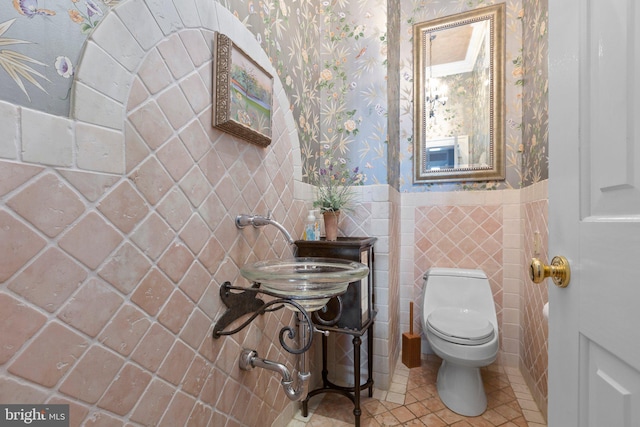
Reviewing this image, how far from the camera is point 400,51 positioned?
2207 mm

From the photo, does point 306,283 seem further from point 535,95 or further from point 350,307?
point 535,95

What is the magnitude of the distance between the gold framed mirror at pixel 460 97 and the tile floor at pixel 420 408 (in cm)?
137

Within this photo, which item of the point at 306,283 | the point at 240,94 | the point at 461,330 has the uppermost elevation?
the point at 240,94

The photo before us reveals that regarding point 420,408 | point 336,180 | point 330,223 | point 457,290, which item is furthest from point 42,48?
point 457,290

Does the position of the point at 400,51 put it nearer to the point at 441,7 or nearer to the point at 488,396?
the point at 441,7

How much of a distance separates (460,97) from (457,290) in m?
1.39

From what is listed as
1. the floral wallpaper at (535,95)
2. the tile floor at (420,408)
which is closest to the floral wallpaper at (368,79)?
the floral wallpaper at (535,95)

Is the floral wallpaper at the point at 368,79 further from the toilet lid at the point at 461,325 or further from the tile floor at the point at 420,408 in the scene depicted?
the tile floor at the point at 420,408

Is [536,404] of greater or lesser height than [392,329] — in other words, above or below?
below

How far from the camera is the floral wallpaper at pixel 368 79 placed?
5.06 feet

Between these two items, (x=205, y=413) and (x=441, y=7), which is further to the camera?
(x=441, y=7)

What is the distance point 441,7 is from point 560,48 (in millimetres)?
1942

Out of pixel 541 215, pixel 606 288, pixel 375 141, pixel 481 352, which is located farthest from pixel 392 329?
pixel 606 288

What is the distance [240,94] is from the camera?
3.44 feet
